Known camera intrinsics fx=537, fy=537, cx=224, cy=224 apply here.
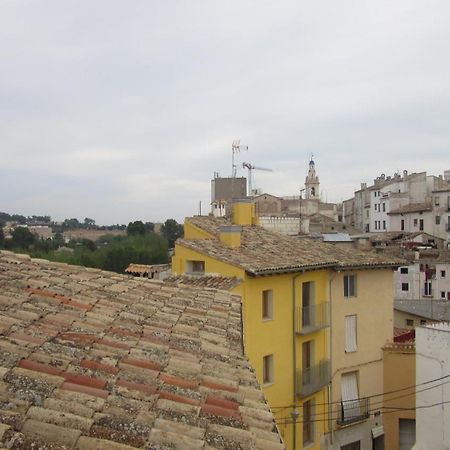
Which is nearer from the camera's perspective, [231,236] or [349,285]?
[231,236]

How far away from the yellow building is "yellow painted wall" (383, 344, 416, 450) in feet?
1.32

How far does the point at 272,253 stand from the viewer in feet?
57.3

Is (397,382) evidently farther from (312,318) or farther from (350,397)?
(312,318)

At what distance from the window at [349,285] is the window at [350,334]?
2.69 ft

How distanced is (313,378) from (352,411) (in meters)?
2.77

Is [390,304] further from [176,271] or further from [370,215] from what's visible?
[370,215]

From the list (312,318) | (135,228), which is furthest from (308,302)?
(135,228)

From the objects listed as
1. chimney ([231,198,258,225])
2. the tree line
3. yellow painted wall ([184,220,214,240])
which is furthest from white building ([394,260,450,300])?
yellow painted wall ([184,220,214,240])

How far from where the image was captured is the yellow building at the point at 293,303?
15797 mm

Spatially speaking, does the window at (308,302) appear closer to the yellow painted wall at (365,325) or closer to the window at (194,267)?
the yellow painted wall at (365,325)

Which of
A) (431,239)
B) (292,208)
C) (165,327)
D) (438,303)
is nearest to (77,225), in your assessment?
(292,208)

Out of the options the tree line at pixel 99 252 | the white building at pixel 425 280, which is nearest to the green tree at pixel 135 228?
the tree line at pixel 99 252

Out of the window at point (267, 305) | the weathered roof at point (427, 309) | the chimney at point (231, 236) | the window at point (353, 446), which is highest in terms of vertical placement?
the chimney at point (231, 236)

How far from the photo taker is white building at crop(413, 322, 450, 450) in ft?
48.3
